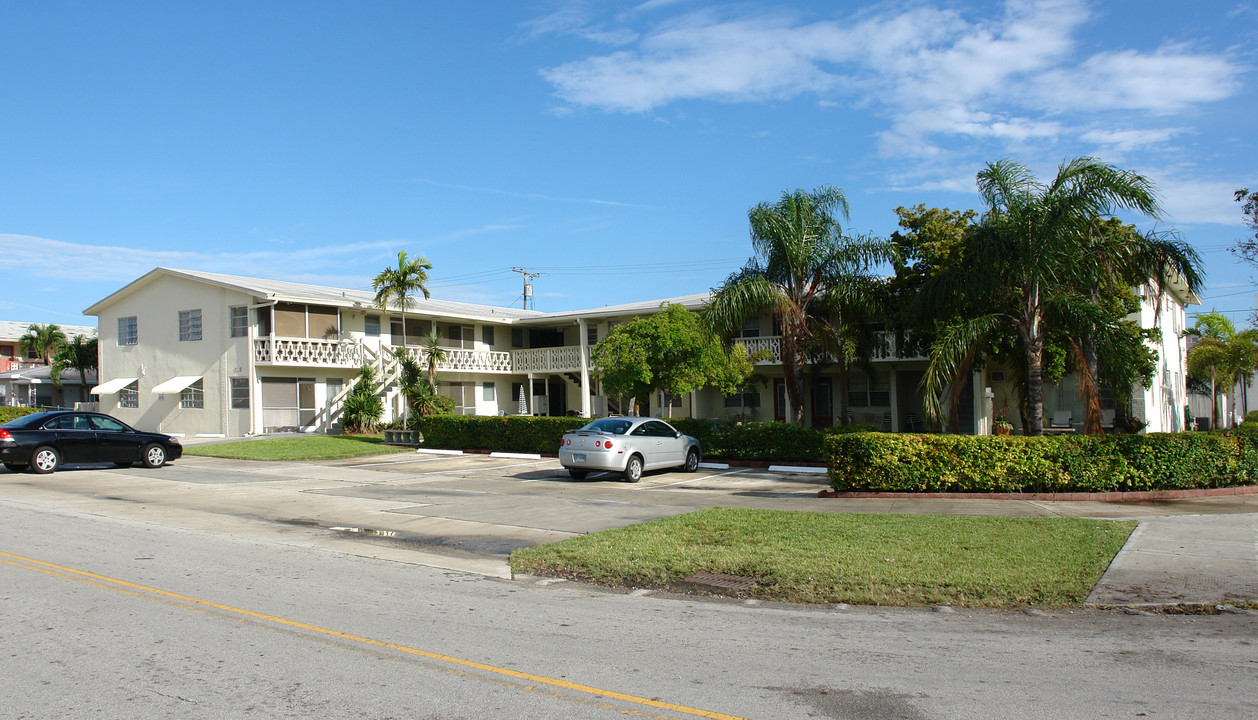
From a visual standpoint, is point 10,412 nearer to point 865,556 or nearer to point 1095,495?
point 865,556

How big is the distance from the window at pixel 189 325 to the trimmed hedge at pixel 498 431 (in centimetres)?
1243

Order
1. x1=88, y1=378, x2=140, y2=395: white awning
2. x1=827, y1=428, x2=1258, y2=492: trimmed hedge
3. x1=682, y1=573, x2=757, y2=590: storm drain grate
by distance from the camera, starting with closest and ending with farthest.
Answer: x1=682, y1=573, x2=757, y2=590: storm drain grate < x1=827, y1=428, x2=1258, y2=492: trimmed hedge < x1=88, y1=378, x2=140, y2=395: white awning

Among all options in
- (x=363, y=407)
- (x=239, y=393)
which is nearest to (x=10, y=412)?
(x=239, y=393)

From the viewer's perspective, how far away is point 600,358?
85.0ft

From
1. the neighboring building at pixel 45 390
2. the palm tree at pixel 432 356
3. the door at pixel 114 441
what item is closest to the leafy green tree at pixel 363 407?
the palm tree at pixel 432 356

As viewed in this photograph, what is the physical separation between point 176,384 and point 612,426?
23.8 metres

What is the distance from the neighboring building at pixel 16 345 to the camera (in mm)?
55188

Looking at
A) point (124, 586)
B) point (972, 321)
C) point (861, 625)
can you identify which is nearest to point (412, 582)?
point (124, 586)

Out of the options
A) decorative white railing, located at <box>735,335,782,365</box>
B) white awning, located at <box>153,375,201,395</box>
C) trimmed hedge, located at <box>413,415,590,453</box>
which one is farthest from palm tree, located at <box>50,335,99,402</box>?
decorative white railing, located at <box>735,335,782,365</box>

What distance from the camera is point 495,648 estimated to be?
6.27 meters

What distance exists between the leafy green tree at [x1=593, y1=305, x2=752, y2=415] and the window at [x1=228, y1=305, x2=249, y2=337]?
16.4 metres

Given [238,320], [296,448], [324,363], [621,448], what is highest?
[238,320]

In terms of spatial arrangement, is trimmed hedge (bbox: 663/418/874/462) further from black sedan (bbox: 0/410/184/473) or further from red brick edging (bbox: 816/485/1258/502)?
black sedan (bbox: 0/410/184/473)

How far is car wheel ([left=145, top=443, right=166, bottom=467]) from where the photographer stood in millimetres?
21853
